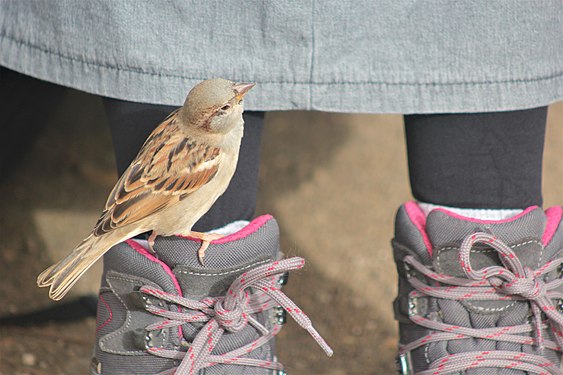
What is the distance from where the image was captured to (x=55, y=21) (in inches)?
53.8

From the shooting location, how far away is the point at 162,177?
127 centimetres

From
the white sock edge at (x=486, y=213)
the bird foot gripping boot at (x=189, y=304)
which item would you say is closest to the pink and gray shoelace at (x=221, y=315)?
the bird foot gripping boot at (x=189, y=304)

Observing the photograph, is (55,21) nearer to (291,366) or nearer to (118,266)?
(118,266)

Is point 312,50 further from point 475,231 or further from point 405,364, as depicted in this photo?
point 405,364

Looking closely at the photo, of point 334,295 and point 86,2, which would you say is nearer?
point 86,2

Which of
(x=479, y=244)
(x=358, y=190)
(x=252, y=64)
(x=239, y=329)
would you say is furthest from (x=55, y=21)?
(x=358, y=190)

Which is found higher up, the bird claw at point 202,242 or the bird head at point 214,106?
the bird head at point 214,106

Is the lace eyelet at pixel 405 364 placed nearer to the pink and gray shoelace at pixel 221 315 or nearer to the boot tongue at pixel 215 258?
the pink and gray shoelace at pixel 221 315

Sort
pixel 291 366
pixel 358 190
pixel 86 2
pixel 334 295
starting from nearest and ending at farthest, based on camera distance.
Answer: pixel 86 2, pixel 291 366, pixel 334 295, pixel 358 190

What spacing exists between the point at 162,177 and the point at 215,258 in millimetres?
168

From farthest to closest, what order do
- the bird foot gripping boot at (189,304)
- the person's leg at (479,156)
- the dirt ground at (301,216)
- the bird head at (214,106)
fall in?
the dirt ground at (301,216)
the person's leg at (479,156)
the bird foot gripping boot at (189,304)
the bird head at (214,106)

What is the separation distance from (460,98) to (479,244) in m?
0.26

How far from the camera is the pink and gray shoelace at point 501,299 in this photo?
1355mm

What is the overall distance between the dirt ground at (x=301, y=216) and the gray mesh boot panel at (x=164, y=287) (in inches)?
17.6
